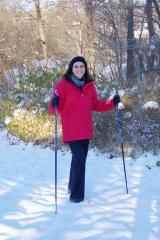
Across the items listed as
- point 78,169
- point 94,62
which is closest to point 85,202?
point 78,169

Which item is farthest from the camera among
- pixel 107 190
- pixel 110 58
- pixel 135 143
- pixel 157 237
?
pixel 110 58

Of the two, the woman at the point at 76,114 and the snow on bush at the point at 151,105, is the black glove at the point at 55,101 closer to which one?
the woman at the point at 76,114

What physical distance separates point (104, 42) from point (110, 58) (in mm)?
709

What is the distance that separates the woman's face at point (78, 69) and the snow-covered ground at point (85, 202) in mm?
1707

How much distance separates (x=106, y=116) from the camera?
935 cm

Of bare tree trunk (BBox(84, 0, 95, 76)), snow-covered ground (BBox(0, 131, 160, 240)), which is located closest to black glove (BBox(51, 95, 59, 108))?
snow-covered ground (BBox(0, 131, 160, 240))

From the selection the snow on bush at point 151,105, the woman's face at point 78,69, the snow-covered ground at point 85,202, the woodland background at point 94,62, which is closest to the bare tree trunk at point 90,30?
the woodland background at point 94,62

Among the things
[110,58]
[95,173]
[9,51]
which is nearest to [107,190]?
[95,173]

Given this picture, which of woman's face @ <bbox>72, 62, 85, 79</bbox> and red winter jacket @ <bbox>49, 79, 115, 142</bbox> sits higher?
woman's face @ <bbox>72, 62, 85, 79</bbox>

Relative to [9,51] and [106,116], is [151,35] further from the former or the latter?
[9,51]

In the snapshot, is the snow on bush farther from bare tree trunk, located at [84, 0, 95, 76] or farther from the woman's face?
bare tree trunk, located at [84, 0, 95, 76]

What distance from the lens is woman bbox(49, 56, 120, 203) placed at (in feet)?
19.9

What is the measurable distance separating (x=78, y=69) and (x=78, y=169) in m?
1.33

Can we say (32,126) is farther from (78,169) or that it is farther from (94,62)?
(78,169)
